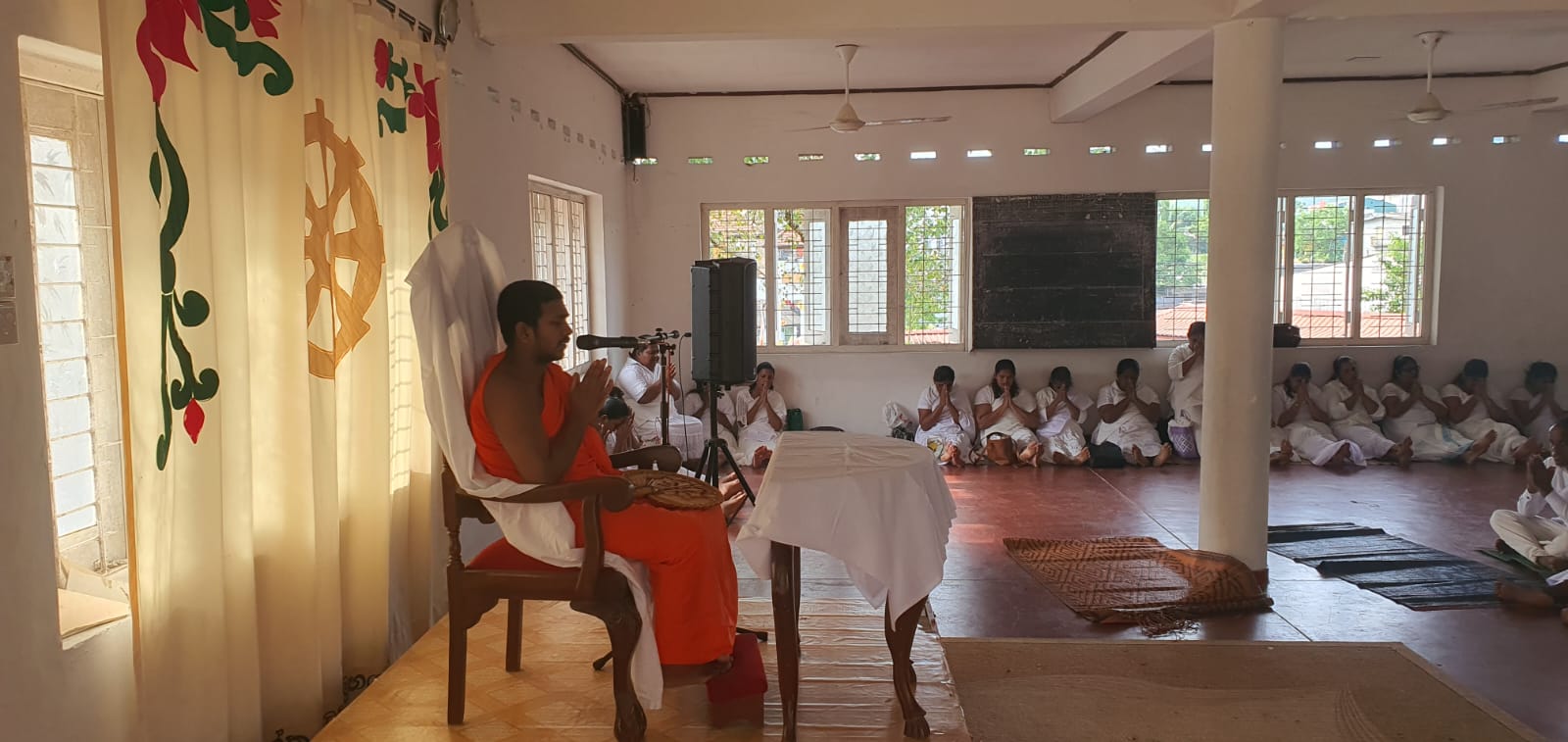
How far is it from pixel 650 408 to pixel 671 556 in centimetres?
429

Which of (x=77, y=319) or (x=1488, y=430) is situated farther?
(x=1488, y=430)

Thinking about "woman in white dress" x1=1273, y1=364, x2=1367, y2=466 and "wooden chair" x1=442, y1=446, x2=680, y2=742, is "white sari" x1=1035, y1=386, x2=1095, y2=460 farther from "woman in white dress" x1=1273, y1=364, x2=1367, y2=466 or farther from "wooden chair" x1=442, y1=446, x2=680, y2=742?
"wooden chair" x1=442, y1=446, x2=680, y2=742

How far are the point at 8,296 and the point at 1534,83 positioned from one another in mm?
9581

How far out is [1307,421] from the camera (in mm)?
7656

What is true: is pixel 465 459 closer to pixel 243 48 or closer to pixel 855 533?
pixel 855 533

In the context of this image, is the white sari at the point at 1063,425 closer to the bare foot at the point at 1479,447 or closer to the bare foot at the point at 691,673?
the bare foot at the point at 1479,447

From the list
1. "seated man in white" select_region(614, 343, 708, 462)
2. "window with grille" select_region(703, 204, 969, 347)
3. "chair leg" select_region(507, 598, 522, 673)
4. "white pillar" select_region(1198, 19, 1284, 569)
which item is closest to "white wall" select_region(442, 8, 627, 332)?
"seated man in white" select_region(614, 343, 708, 462)

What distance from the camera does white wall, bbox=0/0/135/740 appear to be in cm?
189

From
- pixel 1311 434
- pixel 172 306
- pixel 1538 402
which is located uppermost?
pixel 172 306

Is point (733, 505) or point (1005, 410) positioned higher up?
point (1005, 410)

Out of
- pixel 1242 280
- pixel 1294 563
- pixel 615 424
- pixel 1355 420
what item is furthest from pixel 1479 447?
pixel 615 424

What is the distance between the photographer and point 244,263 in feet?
8.10

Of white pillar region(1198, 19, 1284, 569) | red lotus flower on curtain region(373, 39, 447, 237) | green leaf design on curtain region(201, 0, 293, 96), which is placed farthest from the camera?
white pillar region(1198, 19, 1284, 569)

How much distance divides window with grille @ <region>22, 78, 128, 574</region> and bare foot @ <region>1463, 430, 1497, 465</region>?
8358mm
